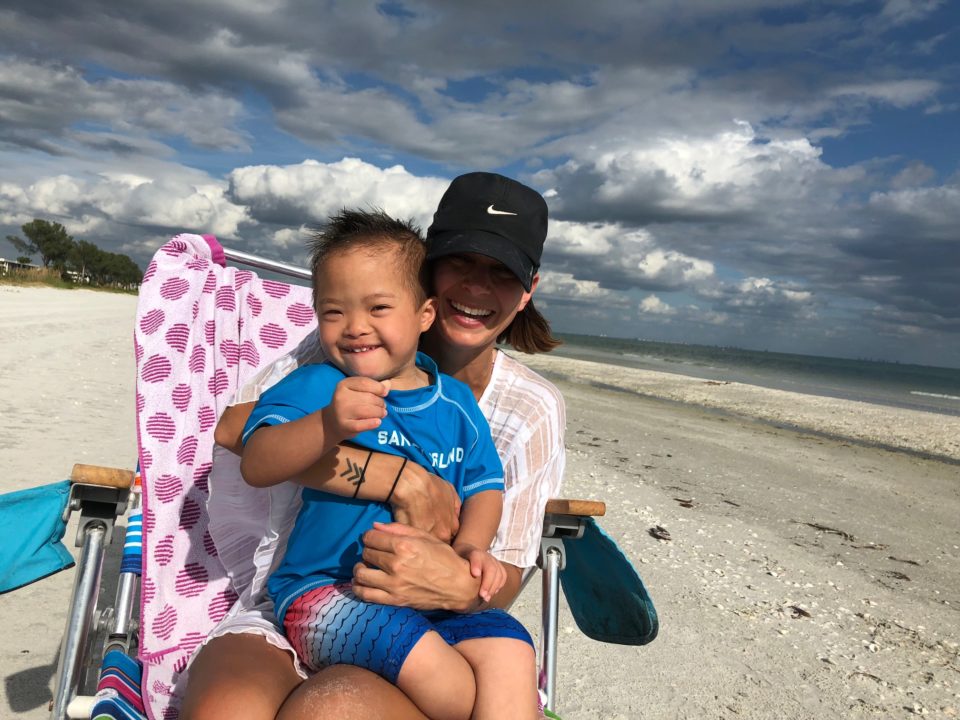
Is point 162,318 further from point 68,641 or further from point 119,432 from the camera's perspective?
point 119,432

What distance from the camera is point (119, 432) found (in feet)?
22.6

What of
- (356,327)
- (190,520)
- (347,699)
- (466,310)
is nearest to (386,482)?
(356,327)

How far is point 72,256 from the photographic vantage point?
6600 cm

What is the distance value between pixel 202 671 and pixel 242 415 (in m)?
0.66

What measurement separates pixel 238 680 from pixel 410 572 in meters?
0.44

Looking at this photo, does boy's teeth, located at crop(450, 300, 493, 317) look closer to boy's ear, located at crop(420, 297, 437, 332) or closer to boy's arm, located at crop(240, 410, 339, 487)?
boy's ear, located at crop(420, 297, 437, 332)

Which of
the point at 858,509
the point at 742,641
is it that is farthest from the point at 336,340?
the point at 858,509

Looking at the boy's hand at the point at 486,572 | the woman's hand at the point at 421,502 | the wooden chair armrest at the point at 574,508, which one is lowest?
the boy's hand at the point at 486,572

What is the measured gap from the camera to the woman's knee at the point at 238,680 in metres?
1.55

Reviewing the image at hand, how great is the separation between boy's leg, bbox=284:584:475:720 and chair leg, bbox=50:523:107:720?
748mm

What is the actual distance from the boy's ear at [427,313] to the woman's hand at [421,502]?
46cm

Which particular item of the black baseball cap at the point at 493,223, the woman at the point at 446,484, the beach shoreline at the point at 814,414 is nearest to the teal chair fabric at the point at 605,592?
the woman at the point at 446,484

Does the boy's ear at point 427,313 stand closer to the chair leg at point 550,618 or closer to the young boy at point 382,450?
the young boy at point 382,450

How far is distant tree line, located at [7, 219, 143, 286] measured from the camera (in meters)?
59.3
